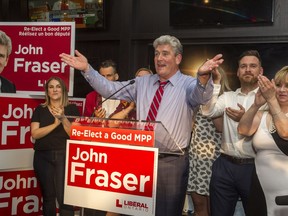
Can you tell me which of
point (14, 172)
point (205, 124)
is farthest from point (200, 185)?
point (14, 172)

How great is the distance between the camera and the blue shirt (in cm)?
260

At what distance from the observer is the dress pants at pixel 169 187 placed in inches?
74.9

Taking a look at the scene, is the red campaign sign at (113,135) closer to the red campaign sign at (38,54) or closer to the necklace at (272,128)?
the necklace at (272,128)

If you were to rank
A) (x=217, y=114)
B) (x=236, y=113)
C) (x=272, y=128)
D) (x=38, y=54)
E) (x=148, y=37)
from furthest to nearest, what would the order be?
(x=148, y=37)
(x=38, y=54)
(x=217, y=114)
(x=236, y=113)
(x=272, y=128)

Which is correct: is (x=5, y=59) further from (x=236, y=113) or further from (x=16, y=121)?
(x=236, y=113)

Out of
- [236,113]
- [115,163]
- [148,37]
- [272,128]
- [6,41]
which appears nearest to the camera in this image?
[115,163]

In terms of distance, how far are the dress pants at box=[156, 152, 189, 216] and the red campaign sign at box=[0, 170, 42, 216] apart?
1.59 metres

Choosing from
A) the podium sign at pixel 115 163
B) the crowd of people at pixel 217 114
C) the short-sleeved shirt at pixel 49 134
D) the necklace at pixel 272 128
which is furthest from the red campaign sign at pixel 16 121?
the necklace at pixel 272 128

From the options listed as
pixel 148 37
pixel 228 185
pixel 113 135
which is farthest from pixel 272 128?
pixel 148 37

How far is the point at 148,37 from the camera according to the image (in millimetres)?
5113

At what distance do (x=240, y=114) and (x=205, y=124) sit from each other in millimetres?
595

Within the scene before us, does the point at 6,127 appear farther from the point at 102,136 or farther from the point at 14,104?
the point at 102,136

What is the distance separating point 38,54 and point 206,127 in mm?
1337

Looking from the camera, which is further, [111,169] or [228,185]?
[228,185]
